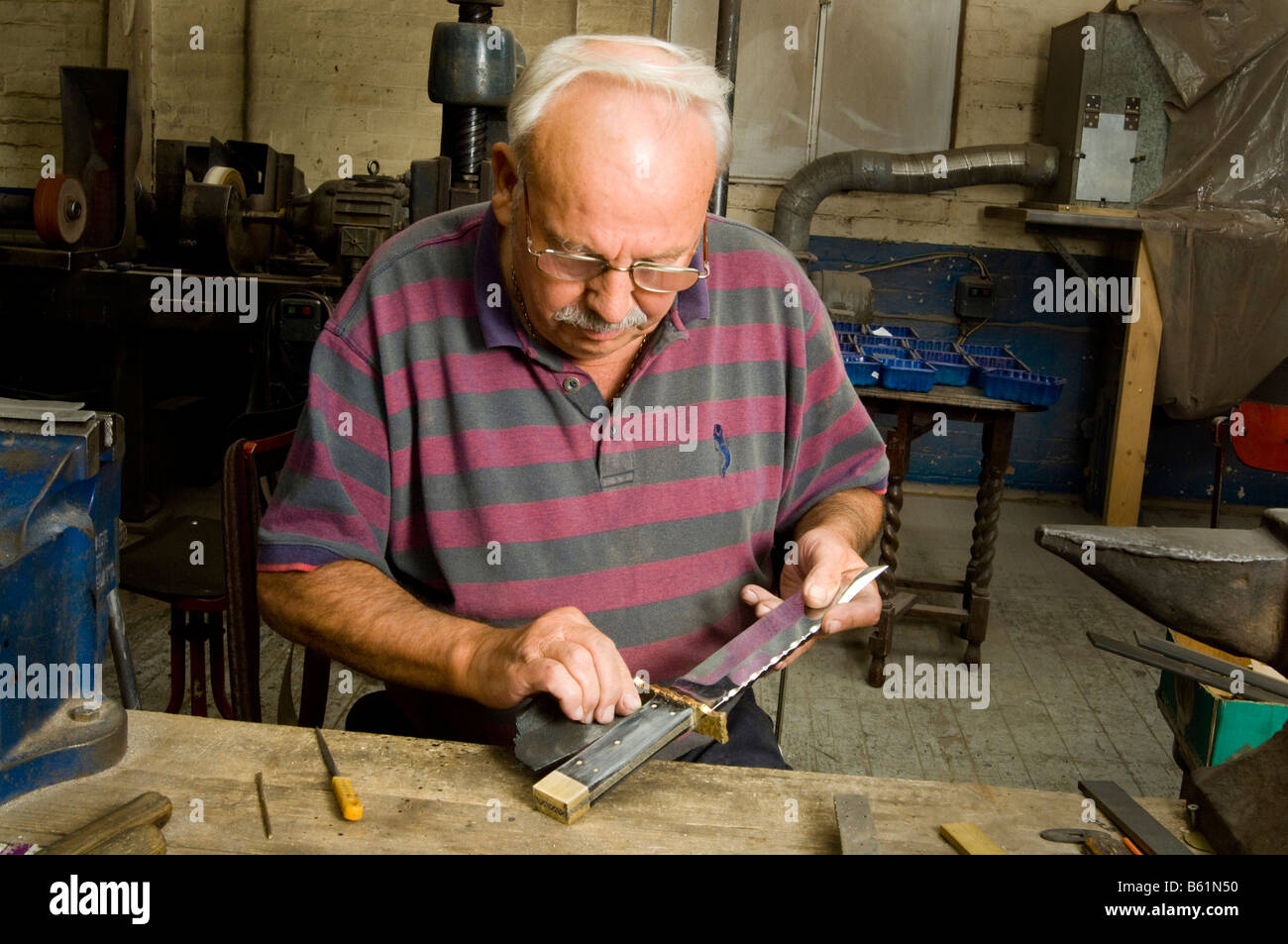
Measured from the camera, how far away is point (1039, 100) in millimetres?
5879

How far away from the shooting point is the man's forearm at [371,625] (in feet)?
4.54

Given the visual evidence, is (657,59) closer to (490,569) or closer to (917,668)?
(490,569)

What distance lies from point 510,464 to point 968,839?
781 mm

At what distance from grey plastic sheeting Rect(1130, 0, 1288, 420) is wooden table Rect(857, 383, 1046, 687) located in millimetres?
1960

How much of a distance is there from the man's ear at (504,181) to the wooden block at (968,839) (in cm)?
97

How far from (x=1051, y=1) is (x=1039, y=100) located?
0.51m

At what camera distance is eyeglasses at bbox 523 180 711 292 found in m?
1.39

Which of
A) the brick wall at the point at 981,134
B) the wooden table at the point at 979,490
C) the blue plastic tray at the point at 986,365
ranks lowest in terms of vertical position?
the wooden table at the point at 979,490

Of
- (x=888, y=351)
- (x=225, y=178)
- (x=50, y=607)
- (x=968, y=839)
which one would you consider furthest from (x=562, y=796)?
(x=225, y=178)

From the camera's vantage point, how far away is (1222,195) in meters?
5.16

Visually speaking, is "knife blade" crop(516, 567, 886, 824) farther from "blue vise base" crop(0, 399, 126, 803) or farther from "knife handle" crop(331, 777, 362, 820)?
"blue vise base" crop(0, 399, 126, 803)

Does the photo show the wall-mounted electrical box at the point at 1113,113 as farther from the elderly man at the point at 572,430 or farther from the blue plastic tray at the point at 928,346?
the elderly man at the point at 572,430

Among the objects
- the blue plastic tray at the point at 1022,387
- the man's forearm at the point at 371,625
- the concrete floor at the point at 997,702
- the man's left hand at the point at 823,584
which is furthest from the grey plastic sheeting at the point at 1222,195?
the man's forearm at the point at 371,625

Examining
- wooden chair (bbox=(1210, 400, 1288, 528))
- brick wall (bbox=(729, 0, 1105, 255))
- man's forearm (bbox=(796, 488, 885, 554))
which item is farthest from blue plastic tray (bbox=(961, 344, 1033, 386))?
man's forearm (bbox=(796, 488, 885, 554))
